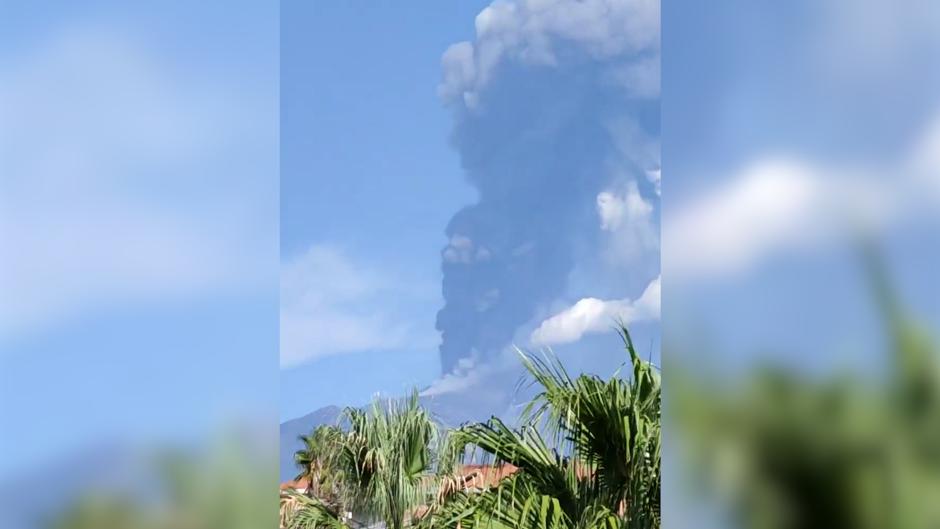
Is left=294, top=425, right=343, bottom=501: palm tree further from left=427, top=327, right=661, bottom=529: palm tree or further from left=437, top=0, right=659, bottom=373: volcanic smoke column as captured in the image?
left=427, top=327, right=661, bottom=529: palm tree

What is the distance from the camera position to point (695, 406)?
1105 millimetres

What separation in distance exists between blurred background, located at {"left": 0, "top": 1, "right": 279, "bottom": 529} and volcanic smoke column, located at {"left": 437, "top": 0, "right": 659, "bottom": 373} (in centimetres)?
624

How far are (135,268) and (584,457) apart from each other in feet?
7.09

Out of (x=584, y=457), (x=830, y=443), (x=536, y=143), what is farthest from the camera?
(x=536, y=143)

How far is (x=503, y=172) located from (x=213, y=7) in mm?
6462

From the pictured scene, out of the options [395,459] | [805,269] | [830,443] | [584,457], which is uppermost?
[395,459]

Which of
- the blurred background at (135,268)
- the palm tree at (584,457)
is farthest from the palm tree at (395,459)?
the blurred background at (135,268)

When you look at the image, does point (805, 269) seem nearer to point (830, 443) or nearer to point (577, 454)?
point (830, 443)

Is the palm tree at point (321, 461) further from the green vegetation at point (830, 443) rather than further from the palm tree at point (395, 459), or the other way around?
the green vegetation at point (830, 443)

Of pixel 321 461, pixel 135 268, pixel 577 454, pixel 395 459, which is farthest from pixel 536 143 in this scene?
pixel 135 268

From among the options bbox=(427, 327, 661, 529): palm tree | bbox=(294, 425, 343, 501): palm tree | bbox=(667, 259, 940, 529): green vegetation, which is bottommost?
bbox=(667, 259, 940, 529): green vegetation

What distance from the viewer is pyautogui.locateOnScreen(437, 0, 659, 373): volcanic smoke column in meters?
7.64

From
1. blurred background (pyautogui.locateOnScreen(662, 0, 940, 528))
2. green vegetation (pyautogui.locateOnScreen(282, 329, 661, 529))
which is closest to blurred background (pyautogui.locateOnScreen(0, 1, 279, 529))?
blurred background (pyautogui.locateOnScreen(662, 0, 940, 528))

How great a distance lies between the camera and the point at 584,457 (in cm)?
330
